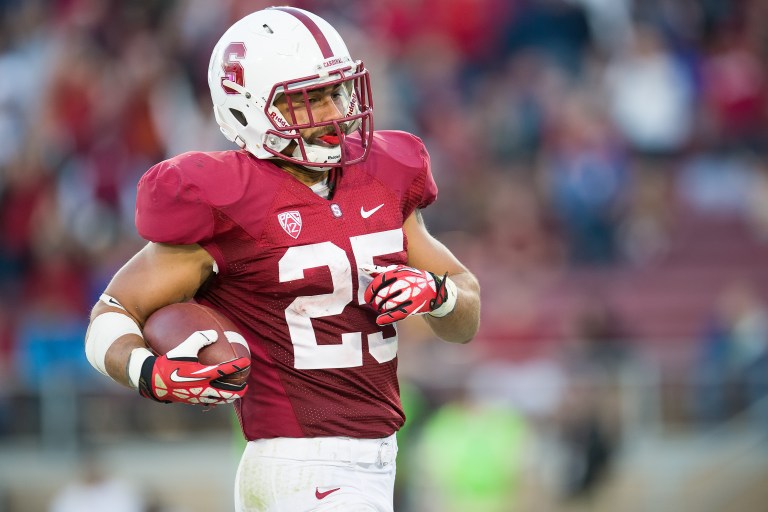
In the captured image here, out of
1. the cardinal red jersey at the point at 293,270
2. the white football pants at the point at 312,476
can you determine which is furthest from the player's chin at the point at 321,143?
the white football pants at the point at 312,476

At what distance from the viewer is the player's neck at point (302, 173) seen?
3.55 metres

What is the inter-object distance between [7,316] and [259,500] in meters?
5.54

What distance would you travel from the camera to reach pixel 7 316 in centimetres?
855

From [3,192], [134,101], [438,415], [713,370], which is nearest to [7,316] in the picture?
[3,192]

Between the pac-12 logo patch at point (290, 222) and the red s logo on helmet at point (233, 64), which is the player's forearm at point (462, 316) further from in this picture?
the red s logo on helmet at point (233, 64)

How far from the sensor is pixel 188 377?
3.14 meters

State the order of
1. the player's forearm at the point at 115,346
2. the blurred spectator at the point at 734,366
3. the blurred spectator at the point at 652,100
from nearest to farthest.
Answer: the player's forearm at the point at 115,346
the blurred spectator at the point at 734,366
the blurred spectator at the point at 652,100

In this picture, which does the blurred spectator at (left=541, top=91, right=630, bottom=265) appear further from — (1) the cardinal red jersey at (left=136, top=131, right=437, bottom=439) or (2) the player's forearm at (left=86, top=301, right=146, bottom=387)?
(2) the player's forearm at (left=86, top=301, right=146, bottom=387)

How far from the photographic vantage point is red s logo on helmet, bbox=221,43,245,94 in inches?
139

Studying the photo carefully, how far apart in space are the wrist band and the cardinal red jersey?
6.2 inches

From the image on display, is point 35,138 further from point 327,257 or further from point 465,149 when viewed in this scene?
point 327,257

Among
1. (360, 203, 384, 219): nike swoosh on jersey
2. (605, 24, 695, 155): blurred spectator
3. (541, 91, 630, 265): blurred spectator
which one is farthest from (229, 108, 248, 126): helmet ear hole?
(605, 24, 695, 155): blurred spectator

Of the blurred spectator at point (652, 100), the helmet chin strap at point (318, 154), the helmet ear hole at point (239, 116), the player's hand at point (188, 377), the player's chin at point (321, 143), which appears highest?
the helmet ear hole at point (239, 116)

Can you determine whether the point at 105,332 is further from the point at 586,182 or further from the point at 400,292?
the point at 586,182
